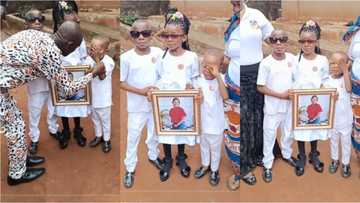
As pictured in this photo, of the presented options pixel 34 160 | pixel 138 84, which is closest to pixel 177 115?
pixel 138 84

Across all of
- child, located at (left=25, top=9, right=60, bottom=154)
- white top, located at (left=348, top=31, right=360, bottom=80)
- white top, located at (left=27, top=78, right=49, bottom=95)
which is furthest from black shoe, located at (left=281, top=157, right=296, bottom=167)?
white top, located at (left=27, top=78, right=49, bottom=95)

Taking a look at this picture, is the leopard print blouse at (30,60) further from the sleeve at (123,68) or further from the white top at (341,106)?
the white top at (341,106)

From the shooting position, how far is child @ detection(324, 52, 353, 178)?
318cm

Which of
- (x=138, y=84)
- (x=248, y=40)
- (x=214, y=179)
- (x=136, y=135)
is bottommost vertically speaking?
(x=214, y=179)

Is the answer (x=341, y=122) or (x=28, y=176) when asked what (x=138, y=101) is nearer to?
(x=28, y=176)

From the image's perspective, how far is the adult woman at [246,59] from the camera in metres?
3.12

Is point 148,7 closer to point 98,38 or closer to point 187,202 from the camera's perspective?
point 98,38

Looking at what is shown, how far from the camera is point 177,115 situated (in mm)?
3170

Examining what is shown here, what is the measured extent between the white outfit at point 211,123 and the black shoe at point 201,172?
30 mm

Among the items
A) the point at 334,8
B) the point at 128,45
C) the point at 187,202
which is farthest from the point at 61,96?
the point at 334,8

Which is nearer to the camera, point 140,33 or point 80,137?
point 140,33

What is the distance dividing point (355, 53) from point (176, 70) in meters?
1.22

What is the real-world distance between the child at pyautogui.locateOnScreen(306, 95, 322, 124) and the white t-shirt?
1.51ft

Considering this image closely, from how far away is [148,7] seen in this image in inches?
121
